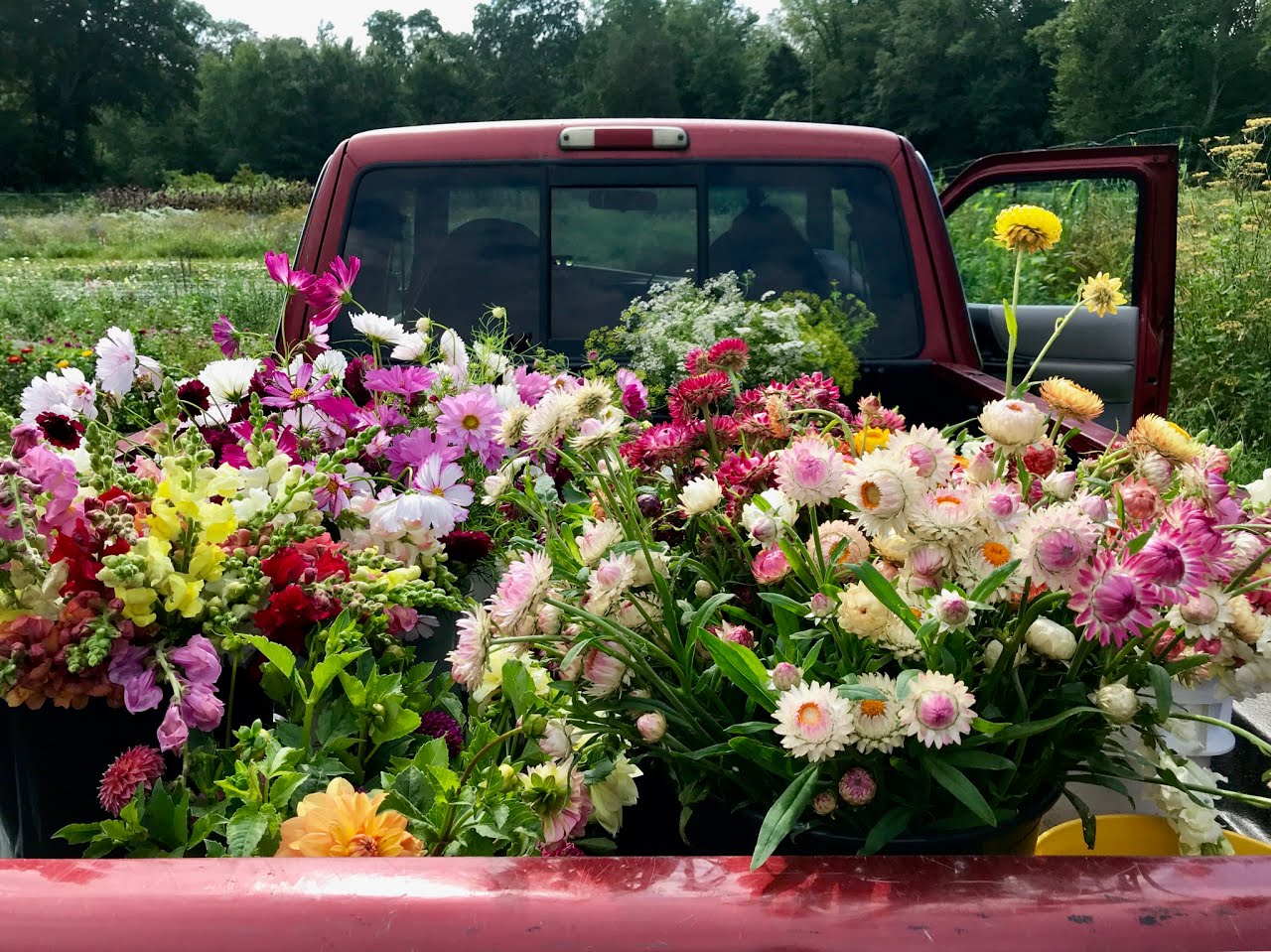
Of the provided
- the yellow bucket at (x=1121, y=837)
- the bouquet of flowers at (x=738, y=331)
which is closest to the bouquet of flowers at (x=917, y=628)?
the yellow bucket at (x=1121, y=837)

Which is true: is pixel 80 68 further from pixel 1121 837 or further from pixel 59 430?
pixel 1121 837

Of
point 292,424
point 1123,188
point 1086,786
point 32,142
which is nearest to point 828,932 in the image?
point 1086,786

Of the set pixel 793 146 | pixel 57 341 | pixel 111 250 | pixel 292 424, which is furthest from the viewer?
pixel 111 250

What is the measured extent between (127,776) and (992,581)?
2.54 feet

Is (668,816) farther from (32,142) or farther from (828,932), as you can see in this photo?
(32,142)

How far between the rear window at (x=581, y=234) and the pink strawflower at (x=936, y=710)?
202cm

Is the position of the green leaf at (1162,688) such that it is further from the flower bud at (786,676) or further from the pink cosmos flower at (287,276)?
the pink cosmos flower at (287,276)

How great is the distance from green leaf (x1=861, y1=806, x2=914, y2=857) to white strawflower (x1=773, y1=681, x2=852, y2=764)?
→ 0.08 m

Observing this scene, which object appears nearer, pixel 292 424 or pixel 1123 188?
pixel 292 424

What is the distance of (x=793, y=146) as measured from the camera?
276cm

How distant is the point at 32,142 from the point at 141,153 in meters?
8.71

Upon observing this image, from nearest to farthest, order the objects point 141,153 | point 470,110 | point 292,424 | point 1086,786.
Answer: point 1086,786, point 292,424, point 141,153, point 470,110

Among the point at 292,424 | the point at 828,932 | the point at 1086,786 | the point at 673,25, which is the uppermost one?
the point at 673,25

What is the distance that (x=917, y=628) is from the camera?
0.85m
